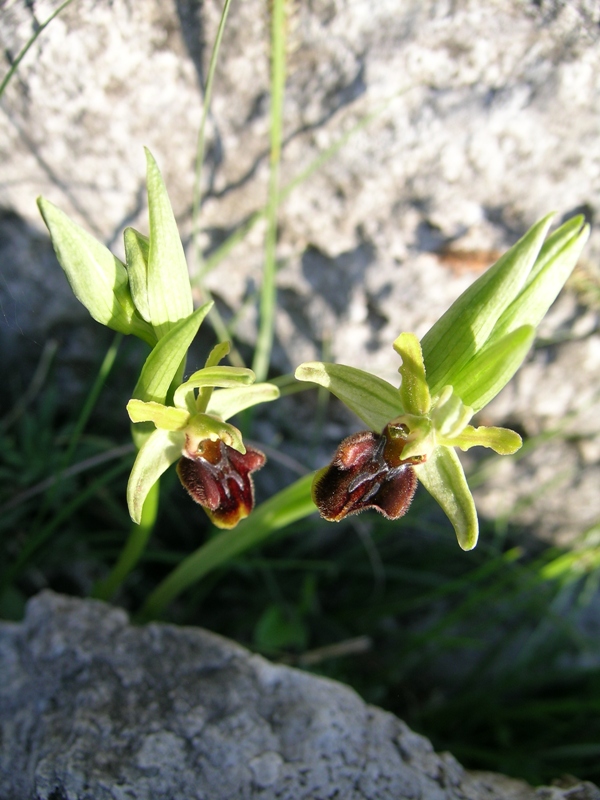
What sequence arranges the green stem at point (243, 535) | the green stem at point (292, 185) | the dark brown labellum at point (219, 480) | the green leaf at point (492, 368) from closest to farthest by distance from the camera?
the green leaf at point (492, 368) → the dark brown labellum at point (219, 480) → the green stem at point (243, 535) → the green stem at point (292, 185)

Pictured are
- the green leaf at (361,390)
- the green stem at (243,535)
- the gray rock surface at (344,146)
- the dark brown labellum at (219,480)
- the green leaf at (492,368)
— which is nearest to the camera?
the green leaf at (492,368)

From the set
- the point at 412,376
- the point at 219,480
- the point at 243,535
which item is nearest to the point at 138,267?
the point at 219,480

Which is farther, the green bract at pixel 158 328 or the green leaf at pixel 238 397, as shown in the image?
the green leaf at pixel 238 397

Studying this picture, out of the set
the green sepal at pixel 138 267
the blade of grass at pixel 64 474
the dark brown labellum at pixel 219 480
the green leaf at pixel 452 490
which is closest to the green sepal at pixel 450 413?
the green leaf at pixel 452 490

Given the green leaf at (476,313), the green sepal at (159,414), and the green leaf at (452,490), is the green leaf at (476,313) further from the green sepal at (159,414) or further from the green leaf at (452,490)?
the green sepal at (159,414)

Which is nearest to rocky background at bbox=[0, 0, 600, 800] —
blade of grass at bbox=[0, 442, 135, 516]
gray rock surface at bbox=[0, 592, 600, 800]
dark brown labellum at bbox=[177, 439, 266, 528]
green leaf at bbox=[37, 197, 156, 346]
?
gray rock surface at bbox=[0, 592, 600, 800]

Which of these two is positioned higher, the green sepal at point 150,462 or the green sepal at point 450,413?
the green sepal at point 450,413

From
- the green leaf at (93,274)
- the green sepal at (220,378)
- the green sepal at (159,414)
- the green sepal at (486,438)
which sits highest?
→ the green leaf at (93,274)

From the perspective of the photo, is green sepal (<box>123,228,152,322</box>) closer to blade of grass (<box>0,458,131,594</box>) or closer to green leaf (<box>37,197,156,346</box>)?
green leaf (<box>37,197,156,346</box>)
